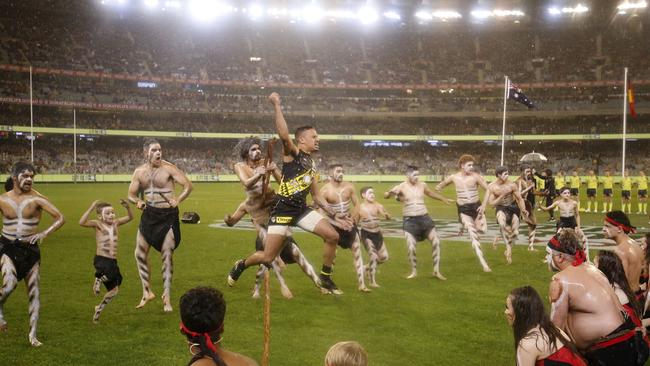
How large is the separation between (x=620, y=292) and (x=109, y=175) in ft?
175

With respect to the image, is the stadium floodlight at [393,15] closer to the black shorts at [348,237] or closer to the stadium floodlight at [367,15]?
the stadium floodlight at [367,15]

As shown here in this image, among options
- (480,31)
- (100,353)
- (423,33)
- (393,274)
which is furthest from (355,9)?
(100,353)

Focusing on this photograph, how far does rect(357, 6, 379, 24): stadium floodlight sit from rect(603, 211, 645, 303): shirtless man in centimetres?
7218

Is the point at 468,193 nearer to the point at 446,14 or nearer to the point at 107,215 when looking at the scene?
the point at 107,215

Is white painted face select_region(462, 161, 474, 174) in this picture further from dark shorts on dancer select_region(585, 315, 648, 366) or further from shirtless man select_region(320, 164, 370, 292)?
dark shorts on dancer select_region(585, 315, 648, 366)

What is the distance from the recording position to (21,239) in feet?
24.5

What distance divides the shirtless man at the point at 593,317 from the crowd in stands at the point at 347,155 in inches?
2066

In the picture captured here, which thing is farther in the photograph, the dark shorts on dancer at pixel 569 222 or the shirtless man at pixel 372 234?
the dark shorts on dancer at pixel 569 222

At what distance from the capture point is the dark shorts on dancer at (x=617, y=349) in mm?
4973

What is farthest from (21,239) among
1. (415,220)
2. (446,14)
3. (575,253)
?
(446,14)

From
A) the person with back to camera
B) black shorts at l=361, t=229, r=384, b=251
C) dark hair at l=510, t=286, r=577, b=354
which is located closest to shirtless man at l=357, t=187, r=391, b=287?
black shorts at l=361, t=229, r=384, b=251

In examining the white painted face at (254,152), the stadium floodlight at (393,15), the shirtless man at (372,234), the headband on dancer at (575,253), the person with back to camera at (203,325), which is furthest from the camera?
the stadium floodlight at (393,15)

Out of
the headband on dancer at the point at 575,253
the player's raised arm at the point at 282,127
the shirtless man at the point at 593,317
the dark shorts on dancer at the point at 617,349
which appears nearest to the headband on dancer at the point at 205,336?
the shirtless man at the point at 593,317

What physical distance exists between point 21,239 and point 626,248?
25.1 ft
